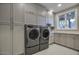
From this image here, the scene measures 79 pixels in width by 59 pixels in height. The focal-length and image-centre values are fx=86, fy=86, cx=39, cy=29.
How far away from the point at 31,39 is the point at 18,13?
80 centimetres

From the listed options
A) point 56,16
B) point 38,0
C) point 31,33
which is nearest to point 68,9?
point 56,16

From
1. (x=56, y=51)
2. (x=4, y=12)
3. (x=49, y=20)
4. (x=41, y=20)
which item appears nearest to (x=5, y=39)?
(x=4, y=12)

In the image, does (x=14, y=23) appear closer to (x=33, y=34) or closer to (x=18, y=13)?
(x=18, y=13)

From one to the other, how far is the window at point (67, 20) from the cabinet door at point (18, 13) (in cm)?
108

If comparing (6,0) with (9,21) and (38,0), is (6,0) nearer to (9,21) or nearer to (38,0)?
(9,21)

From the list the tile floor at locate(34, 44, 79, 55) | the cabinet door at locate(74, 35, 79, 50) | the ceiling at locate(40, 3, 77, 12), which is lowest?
the tile floor at locate(34, 44, 79, 55)

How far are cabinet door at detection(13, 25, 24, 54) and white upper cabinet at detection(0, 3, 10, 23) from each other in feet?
0.98

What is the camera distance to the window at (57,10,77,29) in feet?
8.41

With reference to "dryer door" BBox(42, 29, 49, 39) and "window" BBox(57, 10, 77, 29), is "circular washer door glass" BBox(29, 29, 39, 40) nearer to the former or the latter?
"dryer door" BBox(42, 29, 49, 39)

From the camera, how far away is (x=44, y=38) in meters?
2.73

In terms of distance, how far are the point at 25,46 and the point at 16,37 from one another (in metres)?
0.38

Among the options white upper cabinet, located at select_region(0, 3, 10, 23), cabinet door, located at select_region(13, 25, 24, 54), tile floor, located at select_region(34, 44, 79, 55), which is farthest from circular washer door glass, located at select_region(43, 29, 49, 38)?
white upper cabinet, located at select_region(0, 3, 10, 23)

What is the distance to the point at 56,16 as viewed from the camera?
254 centimetres

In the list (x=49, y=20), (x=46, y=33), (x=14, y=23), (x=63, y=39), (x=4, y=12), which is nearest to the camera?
(x=4, y=12)
